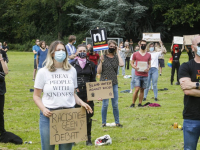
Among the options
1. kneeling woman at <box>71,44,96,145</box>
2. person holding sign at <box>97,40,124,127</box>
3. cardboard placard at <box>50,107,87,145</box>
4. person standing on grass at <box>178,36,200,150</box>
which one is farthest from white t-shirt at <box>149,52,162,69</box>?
cardboard placard at <box>50,107,87,145</box>

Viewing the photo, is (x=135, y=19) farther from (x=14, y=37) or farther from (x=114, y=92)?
(x=114, y=92)

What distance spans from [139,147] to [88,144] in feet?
3.45

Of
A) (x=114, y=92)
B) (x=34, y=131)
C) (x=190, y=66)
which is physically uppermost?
(x=190, y=66)

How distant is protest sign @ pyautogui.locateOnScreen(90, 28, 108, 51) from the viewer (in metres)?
8.41

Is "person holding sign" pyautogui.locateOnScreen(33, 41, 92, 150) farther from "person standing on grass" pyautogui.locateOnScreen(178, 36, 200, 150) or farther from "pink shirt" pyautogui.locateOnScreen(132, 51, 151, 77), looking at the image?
"pink shirt" pyautogui.locateOnScreen(132, 51, 151, 77)

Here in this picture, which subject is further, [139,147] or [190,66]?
[139,147]

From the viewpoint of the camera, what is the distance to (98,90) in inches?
282

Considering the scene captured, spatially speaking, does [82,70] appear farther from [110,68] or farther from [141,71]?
[141,71]

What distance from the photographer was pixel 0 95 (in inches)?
275

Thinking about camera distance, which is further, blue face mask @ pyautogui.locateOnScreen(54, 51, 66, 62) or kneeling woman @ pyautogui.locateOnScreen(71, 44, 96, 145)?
kneeling woman @ pyautogui.locateOnScreen(71, 44, 96, 145)

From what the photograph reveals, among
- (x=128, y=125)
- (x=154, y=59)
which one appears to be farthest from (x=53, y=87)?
(x=154, y=59)

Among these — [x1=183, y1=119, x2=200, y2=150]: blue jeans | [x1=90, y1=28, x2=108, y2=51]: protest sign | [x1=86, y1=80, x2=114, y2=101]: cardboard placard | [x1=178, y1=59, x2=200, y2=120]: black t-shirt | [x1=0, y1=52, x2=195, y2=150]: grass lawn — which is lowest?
[x1=0, y1=52, x2=195, y2=150]: grass lawn

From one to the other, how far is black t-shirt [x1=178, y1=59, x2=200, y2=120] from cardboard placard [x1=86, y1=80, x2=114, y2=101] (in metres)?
2.62

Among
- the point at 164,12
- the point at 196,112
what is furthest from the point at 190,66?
the point at 164,12
